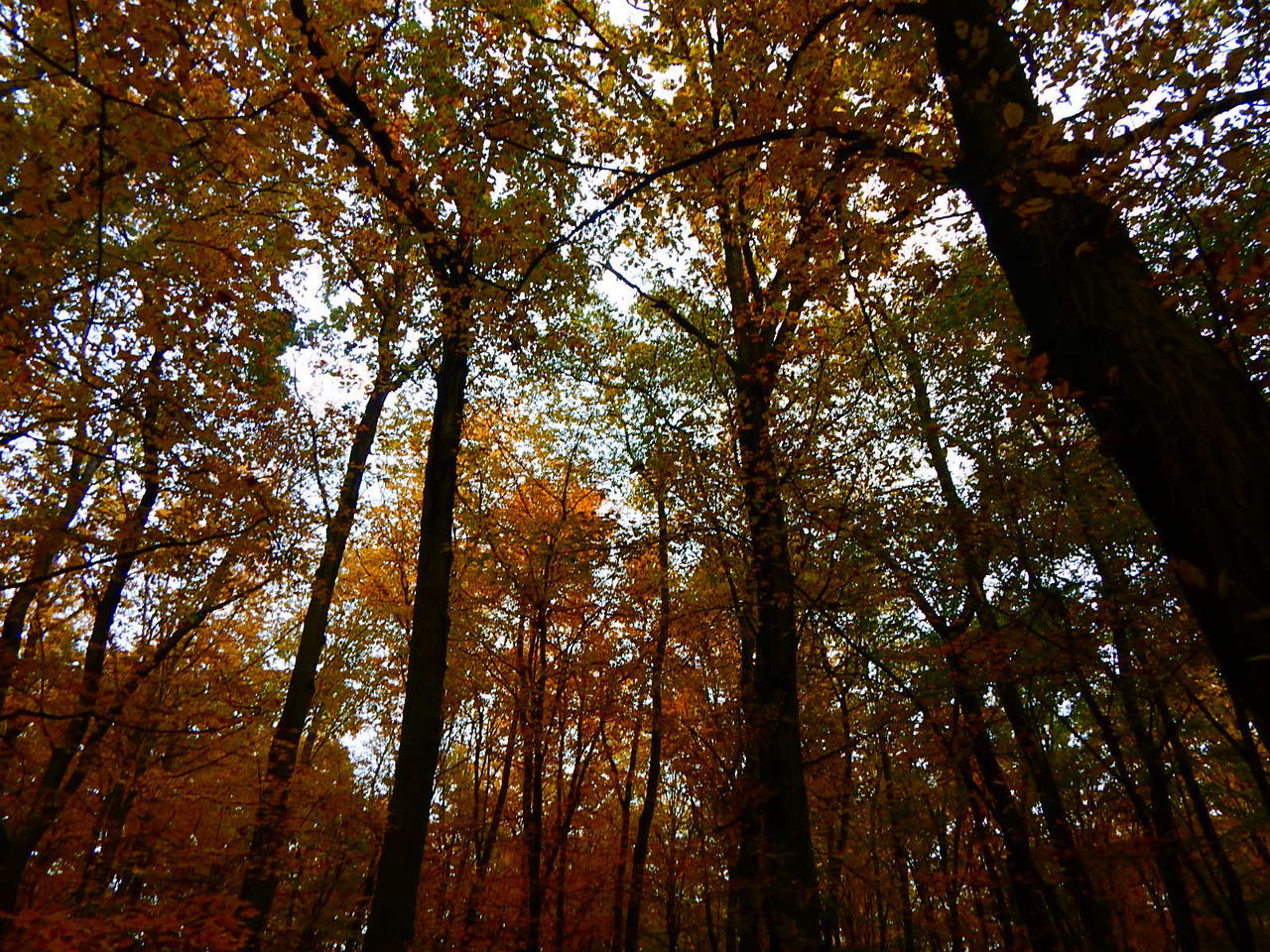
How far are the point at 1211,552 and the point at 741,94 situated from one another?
4.59 metres

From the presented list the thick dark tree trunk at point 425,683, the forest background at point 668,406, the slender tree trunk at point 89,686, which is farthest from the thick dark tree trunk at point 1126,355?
the slender tree trunk at point 89,686

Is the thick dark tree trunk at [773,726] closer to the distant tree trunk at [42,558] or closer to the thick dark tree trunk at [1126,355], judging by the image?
the thick dark tree trunk at [1126,355]

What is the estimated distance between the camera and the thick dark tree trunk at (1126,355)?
6.57 feet

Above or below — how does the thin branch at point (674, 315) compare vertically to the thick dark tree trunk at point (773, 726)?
above

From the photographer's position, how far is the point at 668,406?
37.2ft

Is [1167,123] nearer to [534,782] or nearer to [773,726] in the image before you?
[773,726]

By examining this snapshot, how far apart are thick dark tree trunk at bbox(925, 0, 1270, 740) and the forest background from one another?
0.02 metres

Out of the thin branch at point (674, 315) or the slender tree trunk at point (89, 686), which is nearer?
the slender tree trunk at point (89, 686)

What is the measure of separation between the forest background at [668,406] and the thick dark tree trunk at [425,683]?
0.04m

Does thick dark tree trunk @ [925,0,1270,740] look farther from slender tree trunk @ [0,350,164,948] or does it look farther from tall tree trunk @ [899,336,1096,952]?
slender tree trunk @ [0,350,164,948]

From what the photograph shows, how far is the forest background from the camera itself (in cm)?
282

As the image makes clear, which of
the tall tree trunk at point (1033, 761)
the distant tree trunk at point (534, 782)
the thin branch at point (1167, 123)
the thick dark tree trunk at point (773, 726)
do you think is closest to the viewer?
the thin branch at point (1167, 123)

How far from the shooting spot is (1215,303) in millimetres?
2186

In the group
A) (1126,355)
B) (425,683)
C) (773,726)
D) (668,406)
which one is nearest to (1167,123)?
(1126,355)
